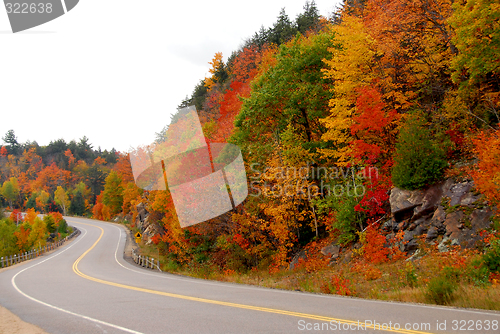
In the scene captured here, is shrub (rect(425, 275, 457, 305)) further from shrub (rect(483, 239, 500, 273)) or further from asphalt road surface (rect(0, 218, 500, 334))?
shrub (rect(483, 239, 500, 273))

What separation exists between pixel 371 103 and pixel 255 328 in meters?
14.3

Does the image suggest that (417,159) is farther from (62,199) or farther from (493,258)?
(62,199)

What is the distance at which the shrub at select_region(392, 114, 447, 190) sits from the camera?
14.3m

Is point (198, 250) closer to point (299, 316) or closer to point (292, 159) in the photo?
point (292, 159)

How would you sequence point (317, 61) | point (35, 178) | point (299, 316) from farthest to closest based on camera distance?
1. point (35, 178)
2. point (317, 61)
3. point (299, 316)

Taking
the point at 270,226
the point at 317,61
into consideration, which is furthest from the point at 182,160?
the point at 317,61

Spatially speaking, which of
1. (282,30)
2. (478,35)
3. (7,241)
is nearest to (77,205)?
(7,241)

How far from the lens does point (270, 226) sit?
20.4m

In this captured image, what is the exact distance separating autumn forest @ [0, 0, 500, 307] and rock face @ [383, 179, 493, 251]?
0.43m

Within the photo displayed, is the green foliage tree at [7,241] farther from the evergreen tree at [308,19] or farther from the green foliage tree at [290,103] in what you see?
the evergreen tree at [308,19]

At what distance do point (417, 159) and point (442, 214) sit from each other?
281 cm

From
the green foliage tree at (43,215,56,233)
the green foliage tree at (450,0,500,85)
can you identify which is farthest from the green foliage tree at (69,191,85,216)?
the green foliage tree at (450,0,500,85)

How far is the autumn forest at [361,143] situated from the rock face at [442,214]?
0.43 metres

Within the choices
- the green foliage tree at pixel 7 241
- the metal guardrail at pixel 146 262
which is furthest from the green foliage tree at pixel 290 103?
the green foliage tree at pixel 7 241
